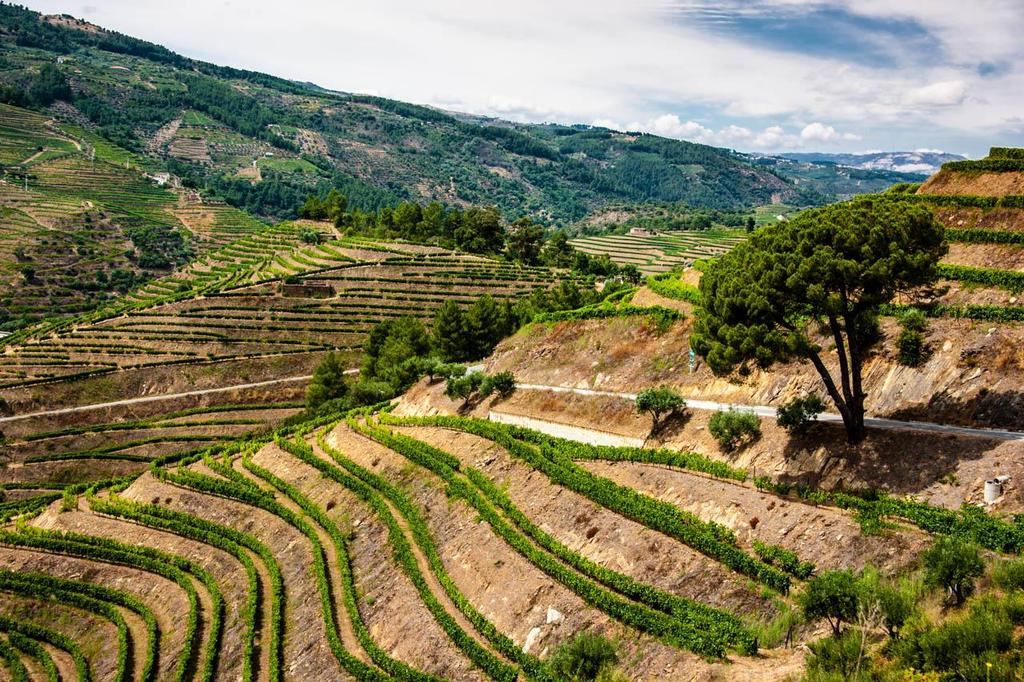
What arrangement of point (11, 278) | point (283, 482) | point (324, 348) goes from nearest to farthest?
point (283, 482)
point (324, 348)
point (11, 278)

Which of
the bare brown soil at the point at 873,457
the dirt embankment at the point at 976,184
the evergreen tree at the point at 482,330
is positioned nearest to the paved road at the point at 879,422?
the bare brown soil at the point at 873,457

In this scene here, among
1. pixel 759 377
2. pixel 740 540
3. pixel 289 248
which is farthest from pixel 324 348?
pixel 740 540

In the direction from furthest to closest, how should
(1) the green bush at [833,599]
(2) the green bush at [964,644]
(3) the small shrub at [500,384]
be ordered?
(3) the small shrub at [500,384], (1) the green bush at [833,599], (2) the green bush at [964,644]

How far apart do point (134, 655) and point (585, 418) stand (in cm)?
2850

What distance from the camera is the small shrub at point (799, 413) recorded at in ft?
94.6

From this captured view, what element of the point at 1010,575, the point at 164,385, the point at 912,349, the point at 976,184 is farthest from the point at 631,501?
the point at 164,385

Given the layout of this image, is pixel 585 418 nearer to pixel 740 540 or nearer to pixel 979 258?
pixel 740 540

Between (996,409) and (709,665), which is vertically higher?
(996,409)

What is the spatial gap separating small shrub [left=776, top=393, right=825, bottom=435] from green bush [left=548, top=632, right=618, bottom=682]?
13.5 m

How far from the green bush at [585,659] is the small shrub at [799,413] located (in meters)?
13.5

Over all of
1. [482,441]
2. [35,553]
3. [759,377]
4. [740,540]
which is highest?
[759,377]

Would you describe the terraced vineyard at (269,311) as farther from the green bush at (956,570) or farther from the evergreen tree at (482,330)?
the green bush at (956,570)

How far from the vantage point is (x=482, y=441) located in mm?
39312

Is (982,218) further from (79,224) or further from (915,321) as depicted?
(79,224)
